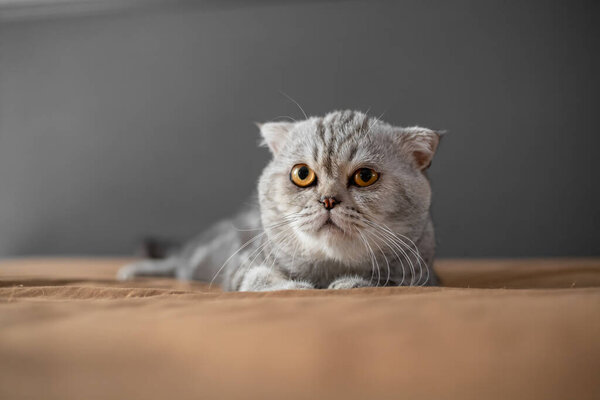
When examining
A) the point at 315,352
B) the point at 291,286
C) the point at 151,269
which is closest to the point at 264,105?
the point at 151,269

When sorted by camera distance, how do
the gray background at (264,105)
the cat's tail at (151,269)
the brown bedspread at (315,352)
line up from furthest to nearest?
the gray background at (264,105)
the cat's tail at (151,269)
the brown bedspread at (315,352)

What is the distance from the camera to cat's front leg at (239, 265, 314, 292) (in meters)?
1.08

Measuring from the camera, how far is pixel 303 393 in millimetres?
534

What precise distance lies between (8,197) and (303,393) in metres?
3.97

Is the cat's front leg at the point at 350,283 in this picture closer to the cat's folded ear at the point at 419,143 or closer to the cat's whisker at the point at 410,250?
the cat's whisker at the point at 410,250

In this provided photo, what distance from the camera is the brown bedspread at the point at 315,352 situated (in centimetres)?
53

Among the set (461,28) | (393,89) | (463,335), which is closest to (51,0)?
(393,89)

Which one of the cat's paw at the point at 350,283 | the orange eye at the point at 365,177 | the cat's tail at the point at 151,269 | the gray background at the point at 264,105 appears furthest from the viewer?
the gray background at the point at 264,105

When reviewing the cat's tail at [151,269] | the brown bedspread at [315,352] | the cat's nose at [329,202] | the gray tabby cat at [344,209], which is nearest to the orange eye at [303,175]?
the gray tabby cat at [344,209]

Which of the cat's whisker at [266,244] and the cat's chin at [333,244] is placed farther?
the cat's whisker at [266,244]

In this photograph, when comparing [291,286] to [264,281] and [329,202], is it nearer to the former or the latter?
[264,281]

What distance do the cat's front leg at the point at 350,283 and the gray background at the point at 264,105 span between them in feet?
6.52

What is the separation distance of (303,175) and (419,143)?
0.35 m

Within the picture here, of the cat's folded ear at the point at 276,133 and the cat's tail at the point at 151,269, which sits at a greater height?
the cat's folded ear at the point at 276,133
